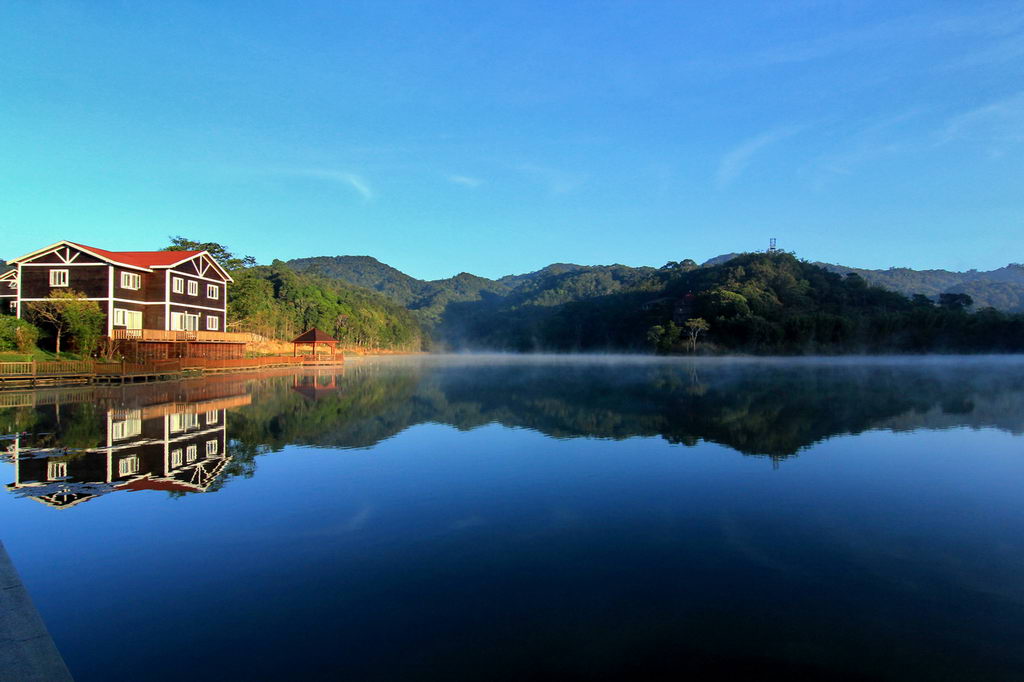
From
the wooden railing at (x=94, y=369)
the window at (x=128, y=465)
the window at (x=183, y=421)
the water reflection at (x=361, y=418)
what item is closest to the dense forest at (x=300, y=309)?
the wooden railing at (x=94, y=369)

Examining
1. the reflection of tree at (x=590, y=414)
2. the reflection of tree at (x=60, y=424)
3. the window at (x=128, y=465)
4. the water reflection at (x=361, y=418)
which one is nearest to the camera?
the window at (x=128, y=465)

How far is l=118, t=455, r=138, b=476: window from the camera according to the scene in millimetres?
8445

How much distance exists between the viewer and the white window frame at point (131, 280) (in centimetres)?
3005

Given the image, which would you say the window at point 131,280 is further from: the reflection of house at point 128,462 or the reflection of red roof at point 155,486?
the reflection of red roof at point 155,486

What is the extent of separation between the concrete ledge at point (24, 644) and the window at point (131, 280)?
30813mm

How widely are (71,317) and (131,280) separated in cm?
445

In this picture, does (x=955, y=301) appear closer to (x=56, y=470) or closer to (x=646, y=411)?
(x=646, y=411)

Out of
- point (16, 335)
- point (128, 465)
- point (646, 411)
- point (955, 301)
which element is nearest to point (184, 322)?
point (16, 335)

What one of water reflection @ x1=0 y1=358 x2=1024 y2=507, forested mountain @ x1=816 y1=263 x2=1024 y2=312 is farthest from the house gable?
forested mountain @ x1=816 y1=263 x2=1024 y2=312

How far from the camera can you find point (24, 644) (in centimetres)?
356

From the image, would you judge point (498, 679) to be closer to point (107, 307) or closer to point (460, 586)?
point (460, 586)

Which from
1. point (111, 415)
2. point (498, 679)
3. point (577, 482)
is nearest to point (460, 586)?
point (498, 679)

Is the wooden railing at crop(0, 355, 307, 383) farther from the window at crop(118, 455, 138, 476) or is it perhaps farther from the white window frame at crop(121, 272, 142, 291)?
the window at crop(118, 455, 138, 476)

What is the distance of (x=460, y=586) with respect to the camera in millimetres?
4734
